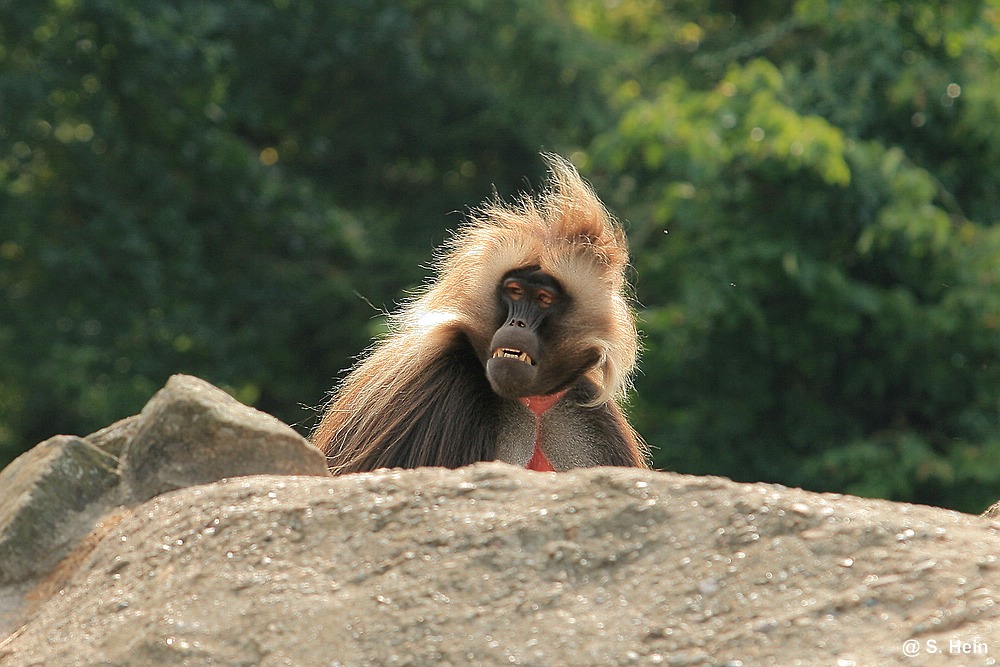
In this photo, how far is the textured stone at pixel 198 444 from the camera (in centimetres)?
340

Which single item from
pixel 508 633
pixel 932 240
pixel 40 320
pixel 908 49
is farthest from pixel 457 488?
pixel 40 320

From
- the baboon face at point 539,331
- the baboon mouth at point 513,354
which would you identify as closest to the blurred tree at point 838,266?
the baboon face at point 539,331

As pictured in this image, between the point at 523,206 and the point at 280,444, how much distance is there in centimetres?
231

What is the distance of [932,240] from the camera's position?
9.31 metres

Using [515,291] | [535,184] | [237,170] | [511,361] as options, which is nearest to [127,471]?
[511,361]

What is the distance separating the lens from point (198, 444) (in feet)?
11.2

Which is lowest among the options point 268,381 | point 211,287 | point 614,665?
point 268,381

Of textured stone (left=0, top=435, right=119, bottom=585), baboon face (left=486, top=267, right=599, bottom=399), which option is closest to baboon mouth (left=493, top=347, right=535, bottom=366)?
baboon face (left=486, top=267, right=599, bottom=399)

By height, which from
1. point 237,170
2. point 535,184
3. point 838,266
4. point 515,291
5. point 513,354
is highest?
point 515,291

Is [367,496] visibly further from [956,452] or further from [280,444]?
[956,452]

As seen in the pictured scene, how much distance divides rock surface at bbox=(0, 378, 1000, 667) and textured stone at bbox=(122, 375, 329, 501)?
0.22 meters

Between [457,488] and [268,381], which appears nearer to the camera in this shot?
[457,488]

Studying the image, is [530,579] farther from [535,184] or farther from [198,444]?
[535,184]

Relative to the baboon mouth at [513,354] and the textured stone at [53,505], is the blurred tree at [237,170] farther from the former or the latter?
the textured stone at [53,505]
